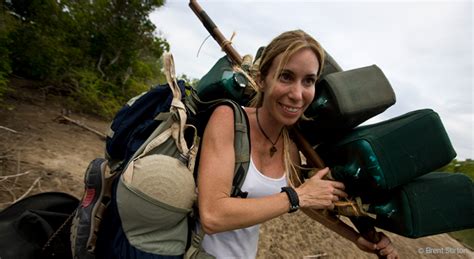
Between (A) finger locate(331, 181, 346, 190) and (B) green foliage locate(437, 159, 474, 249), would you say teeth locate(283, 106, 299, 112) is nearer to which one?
(A) finger locate(331, 181, 346, 190)

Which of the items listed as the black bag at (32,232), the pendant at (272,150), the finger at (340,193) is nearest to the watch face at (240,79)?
the pendant at (272,150)

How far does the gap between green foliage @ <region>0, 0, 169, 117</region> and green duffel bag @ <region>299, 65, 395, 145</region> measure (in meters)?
5.43

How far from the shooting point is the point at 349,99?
1.42 meters

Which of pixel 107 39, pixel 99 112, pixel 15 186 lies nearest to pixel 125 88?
pixel 107 39

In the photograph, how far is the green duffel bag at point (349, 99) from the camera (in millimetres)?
1424

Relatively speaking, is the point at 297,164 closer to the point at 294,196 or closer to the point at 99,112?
the point at 294,196

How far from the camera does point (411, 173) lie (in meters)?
1.31

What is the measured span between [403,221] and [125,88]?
10.4 metres

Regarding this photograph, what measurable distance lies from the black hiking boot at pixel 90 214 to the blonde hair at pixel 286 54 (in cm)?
93

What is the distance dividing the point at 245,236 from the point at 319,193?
19.5 inches

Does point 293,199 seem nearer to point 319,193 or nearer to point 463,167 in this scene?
point 319,193

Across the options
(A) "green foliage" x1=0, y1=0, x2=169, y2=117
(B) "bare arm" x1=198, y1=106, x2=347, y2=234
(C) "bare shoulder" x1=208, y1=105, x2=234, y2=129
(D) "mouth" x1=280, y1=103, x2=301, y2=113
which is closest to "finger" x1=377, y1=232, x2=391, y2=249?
(B) "bare arm" x1=198, y1=106, x2=347, y2=234

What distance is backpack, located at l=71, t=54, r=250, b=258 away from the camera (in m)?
1.15

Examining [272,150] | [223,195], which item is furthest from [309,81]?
[223,195]
